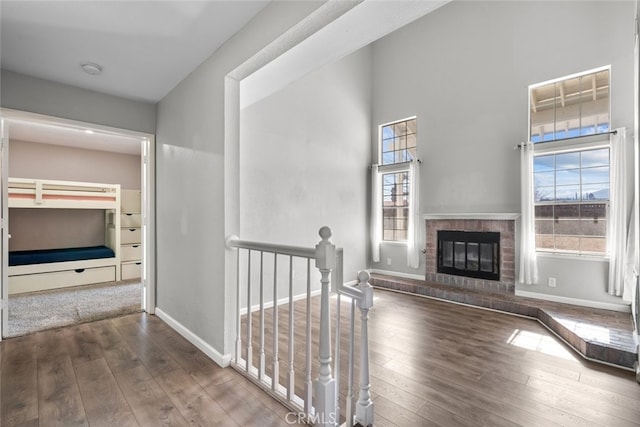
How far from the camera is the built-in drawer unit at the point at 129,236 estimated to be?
5.41 metres

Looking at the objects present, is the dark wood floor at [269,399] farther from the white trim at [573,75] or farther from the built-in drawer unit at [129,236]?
the white trim at [573,75]

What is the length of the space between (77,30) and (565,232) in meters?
5.49

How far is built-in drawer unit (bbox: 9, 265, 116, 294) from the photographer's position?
14.4 feet

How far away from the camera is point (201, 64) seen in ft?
8.54

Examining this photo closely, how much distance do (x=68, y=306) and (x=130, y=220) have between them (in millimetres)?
2026

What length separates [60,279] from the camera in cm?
471

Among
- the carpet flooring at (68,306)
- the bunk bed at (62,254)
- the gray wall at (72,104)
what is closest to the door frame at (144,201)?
the gray wall at (72,104)

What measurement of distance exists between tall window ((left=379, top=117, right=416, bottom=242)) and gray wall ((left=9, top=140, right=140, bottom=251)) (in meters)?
5.03

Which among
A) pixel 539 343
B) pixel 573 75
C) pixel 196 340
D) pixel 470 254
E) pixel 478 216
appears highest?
pixel 573 75

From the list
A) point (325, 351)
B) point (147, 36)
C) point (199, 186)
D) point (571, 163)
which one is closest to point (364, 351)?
point (325, 351)

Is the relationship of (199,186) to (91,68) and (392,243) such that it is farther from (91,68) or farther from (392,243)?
(392,243)

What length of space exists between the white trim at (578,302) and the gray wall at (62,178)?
7132 millimetres

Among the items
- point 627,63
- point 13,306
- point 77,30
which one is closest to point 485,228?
point 627,63

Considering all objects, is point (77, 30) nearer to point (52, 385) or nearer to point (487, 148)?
point (52, 385)
